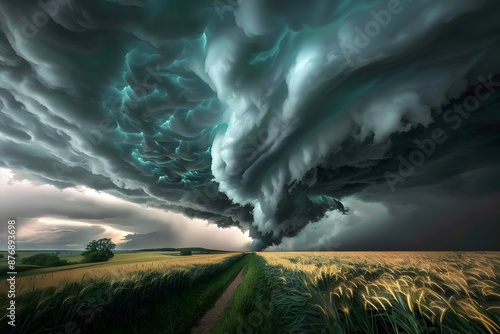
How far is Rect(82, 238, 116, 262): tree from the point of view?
4111cm

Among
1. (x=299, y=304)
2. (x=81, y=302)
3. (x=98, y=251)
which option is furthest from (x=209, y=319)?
(x=98, y=251)

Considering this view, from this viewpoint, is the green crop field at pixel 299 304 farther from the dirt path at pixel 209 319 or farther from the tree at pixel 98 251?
the tree at pixel 98 251

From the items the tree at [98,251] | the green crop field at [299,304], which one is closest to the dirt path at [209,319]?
the green crop field at [299,304]

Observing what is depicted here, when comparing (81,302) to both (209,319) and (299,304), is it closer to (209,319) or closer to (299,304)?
(209,319)

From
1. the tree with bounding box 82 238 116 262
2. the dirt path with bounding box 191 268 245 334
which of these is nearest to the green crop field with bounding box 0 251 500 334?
the dirt path with bounding box 191 268 245 334

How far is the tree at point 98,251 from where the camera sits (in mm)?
41112

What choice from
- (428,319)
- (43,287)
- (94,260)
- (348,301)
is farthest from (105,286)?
(94,260)

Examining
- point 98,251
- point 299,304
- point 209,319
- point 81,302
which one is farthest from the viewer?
point 98,251

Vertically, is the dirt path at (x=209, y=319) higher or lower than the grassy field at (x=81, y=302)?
lower

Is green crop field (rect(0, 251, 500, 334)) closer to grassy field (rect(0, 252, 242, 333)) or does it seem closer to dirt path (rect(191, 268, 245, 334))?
grassy field (rect(0, 252, 242, 333))

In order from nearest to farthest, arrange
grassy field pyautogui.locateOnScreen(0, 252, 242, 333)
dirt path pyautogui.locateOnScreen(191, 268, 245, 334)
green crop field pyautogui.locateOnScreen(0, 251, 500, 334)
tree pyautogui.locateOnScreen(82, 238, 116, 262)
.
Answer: green crop field pyautogui.locateOnScreen(0, 251, 500, 334)
grassy field pyautogui.locateOnScreen(0, 252, 242, 333)
dirt path pyautogui.locateOnScreen(191, 268, 245, 334)
tree pyautogui.locateOnScreen(82, 238, 116, 262)

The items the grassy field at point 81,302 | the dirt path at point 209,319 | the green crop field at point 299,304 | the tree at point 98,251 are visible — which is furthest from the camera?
the tree at point 98,251

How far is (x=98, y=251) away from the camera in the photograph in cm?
4422

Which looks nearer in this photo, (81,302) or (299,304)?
(299,304)
